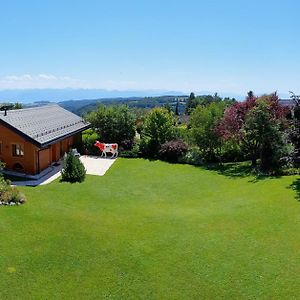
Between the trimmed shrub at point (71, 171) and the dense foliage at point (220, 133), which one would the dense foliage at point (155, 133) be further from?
the trimmed shrub at point (71, 171)

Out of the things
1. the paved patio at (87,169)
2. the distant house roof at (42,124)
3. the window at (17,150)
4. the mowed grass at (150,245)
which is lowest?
the paved patio at (87,169)

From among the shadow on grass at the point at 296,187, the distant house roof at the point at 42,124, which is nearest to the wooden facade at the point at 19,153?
the distant house roof at the point at 42,124

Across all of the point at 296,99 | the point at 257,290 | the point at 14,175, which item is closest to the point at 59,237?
the point at 257,290

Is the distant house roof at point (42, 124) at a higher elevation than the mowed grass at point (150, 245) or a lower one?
higher

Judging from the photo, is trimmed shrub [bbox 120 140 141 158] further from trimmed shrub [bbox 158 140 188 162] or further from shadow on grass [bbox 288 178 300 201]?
shadow on grass [bbox 288 178 300 201]

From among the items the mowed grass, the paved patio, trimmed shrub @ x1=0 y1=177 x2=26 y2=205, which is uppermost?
trimmed shrub @ x1=0 y1=177 x2=26 y2=205

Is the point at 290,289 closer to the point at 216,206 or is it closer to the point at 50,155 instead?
the point at 216,206

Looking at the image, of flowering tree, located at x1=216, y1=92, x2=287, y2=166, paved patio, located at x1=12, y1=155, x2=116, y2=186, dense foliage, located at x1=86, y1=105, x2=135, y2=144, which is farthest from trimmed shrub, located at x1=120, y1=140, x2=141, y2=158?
flowering tree, located at x1=216, y1=92, x2=287, y2=166
